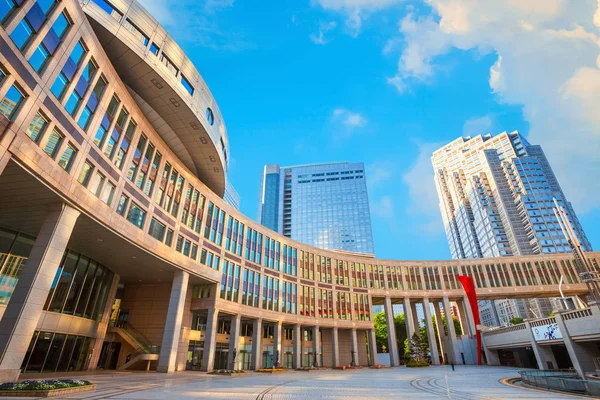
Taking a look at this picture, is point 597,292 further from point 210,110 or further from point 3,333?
point 3,333

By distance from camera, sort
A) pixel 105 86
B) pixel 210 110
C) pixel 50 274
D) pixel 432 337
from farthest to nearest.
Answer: pixel 432 337
pixel 210 110
pixel 105 86
pixel 50 274

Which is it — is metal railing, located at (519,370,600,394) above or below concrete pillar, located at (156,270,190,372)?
below

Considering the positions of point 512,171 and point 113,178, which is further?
point 512,171

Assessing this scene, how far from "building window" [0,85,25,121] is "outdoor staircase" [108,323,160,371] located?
28.1m

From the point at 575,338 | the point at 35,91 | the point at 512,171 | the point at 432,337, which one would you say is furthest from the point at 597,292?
the point at 512,171

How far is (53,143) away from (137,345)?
86.3ft

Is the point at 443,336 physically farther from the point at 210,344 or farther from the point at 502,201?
the point at 502,201

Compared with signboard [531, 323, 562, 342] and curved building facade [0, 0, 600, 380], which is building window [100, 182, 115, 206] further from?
signboard [531, 323, 562, 342]

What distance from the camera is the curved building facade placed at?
58.6 ft

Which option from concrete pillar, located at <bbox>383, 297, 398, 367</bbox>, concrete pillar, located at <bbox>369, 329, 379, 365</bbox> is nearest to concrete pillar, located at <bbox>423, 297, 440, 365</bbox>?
concrete pillar, located at <bbox>383, 297, 398, 367</bbox>

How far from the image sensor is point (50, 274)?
739 inches

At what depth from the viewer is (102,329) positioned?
112ft

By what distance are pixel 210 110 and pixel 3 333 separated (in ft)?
81.3

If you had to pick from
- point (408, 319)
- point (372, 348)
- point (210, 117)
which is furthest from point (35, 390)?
point (408, 319)
